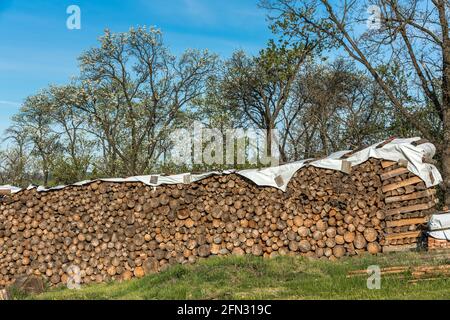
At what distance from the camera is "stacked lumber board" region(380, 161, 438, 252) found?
10656 millimetres

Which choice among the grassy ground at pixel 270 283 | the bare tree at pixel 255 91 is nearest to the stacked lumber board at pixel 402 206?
the grassy ground at pixel 270 283

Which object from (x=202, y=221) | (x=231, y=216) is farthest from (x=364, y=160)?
(x=202, y=221)

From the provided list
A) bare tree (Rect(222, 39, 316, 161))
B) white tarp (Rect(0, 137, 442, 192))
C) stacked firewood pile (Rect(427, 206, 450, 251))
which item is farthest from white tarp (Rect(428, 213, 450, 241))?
bare tree (Rect(222, 39, 316, 161))

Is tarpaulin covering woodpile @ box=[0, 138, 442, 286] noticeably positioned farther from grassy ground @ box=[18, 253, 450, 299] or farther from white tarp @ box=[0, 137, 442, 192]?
grassy ground @ box=[18, 253, 450, 299]

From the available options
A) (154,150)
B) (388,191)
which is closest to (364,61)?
(388,191)

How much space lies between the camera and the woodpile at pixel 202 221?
425 inches

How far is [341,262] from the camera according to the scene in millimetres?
9961

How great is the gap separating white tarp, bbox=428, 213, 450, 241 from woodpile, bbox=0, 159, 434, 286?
54 cm

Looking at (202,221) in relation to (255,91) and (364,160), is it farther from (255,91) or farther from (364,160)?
(255,91)

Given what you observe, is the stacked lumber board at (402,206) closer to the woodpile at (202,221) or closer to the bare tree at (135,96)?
the woodpile at (202,221)

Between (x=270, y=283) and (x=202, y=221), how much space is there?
3281mm

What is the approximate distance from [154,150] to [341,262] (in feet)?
60.3

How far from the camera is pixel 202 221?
→ 37.3 ft
